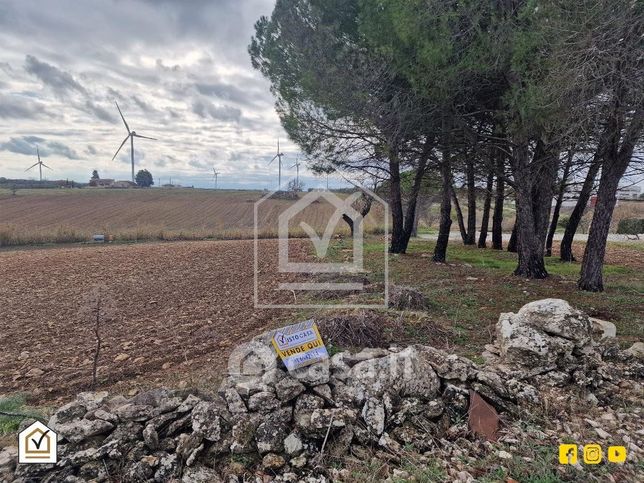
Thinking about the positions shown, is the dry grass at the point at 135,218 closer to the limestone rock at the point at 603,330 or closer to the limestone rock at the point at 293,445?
the limestone rock at the point at 603,330

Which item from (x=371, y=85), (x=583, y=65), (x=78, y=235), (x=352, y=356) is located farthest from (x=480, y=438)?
(x=78, y=235)

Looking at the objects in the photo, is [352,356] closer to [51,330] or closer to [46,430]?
[46,430]

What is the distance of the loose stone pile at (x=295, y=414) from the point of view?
2439 mm

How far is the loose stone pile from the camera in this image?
244 cm

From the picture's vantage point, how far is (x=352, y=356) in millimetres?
3467

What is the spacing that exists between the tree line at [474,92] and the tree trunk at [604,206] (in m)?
0.02

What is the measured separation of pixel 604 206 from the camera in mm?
6387

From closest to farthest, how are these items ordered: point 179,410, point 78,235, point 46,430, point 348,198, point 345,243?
point 46,430
point 179,410
point 345,243
point 348,198
point 78,235

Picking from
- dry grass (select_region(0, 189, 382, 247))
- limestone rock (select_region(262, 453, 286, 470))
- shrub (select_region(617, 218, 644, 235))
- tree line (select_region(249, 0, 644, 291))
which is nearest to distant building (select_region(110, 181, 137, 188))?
dry grass (select_region(0, 189, 382, 247))

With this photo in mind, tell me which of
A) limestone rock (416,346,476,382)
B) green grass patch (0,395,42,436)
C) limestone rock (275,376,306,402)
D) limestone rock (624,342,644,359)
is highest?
limestone rock (416,346,476,382)

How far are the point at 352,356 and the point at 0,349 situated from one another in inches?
171

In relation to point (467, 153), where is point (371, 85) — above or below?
above

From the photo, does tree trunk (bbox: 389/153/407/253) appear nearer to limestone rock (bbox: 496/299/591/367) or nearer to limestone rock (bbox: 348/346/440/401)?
limestone rock (bbox: 496/299/591/367)
